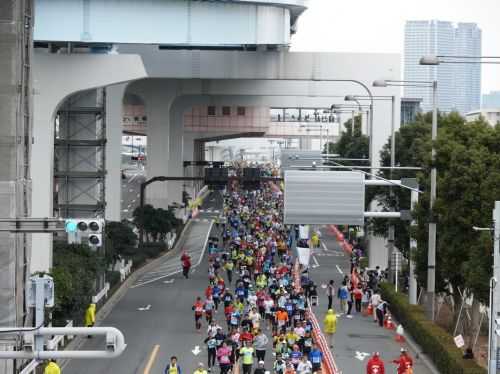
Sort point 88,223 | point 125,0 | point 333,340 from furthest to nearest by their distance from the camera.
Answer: point 125,0 → point 333,340 → point 88,223

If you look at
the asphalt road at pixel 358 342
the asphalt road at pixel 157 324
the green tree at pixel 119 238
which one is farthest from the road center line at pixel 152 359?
the green tree at pixel 119 238

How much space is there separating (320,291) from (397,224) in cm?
443

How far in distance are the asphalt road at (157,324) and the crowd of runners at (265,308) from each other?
69 centimetres

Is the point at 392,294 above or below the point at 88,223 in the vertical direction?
below

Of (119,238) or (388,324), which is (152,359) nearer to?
(388,324)

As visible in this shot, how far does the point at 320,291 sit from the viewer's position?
52875mm

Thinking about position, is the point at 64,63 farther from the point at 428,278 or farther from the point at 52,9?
the point at 428,278

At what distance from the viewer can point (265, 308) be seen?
40.9m

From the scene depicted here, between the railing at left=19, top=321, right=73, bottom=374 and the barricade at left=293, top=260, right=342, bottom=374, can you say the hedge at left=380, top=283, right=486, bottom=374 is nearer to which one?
the barricade at left=293, top=260, right=342, bottom=374

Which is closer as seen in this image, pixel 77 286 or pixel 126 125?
pixel 77 286

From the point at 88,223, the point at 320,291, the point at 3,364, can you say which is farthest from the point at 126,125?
the point at 88,223

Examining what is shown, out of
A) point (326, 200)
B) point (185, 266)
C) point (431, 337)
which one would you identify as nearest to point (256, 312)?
point (326, 200)

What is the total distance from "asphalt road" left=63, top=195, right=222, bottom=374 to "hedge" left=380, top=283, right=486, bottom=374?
6.16 metres

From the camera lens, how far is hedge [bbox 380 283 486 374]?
30547mm
